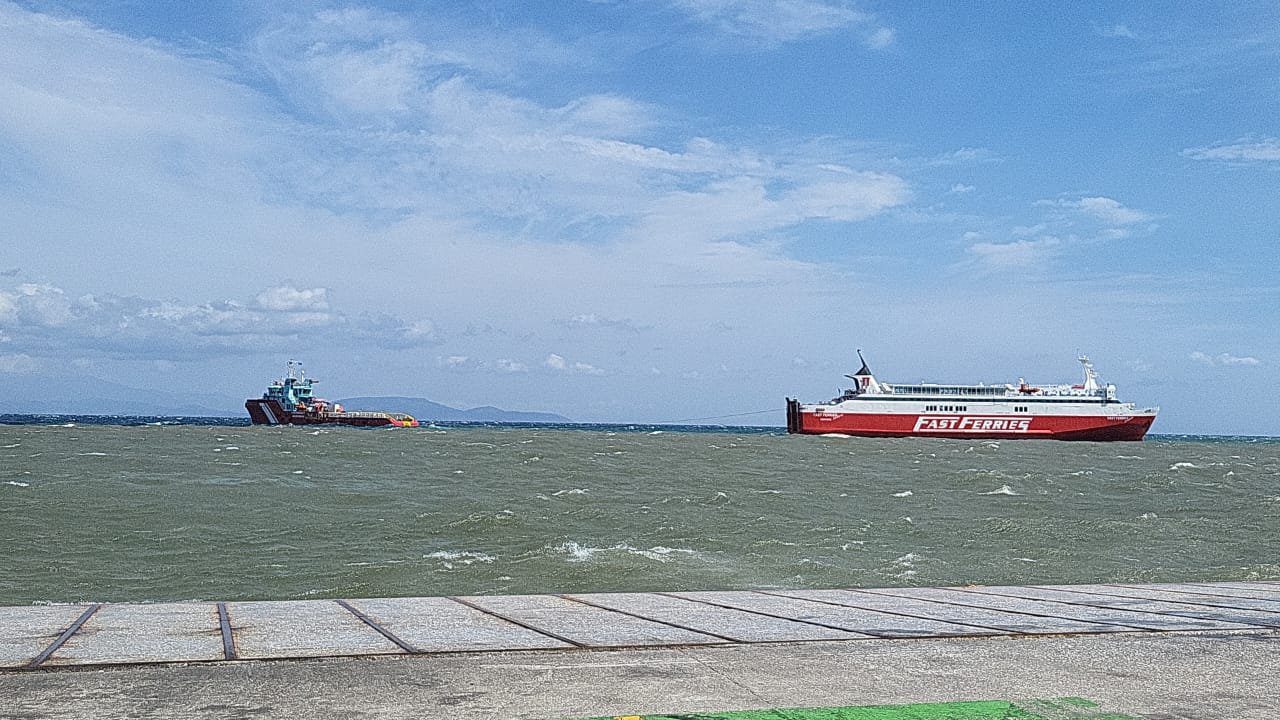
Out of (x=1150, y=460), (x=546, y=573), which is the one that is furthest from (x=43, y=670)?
(x=1150, y=460)

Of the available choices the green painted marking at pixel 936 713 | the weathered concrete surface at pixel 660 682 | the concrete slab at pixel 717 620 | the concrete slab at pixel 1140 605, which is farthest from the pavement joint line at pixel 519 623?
the concrete slab at pixel 1140 605

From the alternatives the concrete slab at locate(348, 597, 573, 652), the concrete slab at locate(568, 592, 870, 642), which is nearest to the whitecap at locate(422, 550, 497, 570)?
the concrete slab at locate(568, 592, 870, 642)

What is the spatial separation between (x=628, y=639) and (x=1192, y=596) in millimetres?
6197

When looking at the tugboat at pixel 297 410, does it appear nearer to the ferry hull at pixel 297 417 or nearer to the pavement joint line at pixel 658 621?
the ferry hull at pixel 297 417

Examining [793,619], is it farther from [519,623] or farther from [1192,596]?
[1192,596]

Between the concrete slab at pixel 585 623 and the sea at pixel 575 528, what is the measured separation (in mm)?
5658

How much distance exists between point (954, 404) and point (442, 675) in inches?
3244

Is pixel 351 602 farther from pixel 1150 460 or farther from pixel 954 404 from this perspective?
pixel 954 404

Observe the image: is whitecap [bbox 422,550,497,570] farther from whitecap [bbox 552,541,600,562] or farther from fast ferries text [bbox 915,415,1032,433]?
fast ferries text [bbox 915,415,1032,433]

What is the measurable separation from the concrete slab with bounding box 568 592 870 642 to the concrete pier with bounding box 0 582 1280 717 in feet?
0.06

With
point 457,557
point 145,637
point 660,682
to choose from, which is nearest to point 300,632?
point 145,637

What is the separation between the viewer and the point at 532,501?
25.5 meters

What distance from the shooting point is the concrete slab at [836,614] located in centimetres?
709

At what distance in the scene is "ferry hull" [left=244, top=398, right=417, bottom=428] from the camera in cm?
11131
